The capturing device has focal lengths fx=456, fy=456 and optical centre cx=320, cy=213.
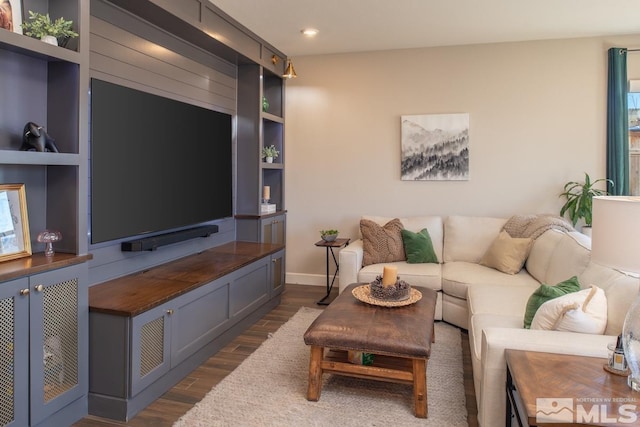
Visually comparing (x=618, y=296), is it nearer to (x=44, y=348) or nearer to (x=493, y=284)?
(x=493, y=284)

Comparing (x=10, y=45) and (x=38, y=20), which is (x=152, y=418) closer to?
(x=10, y=45)

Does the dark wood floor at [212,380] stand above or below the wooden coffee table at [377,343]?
below

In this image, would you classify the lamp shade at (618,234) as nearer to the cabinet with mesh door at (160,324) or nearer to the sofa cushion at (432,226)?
the cabinet with mesh door at (160,324)

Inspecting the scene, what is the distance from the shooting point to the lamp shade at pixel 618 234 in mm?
1512

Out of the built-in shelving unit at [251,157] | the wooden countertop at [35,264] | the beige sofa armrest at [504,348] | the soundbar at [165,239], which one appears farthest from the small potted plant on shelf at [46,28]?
the beige sofa armrest at [504,348]

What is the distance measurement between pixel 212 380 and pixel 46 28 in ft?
7.01

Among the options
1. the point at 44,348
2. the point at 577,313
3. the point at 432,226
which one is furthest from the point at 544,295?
the point at 44,348

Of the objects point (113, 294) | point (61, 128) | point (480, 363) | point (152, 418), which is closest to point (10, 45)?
point (61, 128)

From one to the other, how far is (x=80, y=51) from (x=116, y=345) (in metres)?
1.52

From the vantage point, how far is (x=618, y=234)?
1552mm

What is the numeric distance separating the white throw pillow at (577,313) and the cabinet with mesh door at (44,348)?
226cm

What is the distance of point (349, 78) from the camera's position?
201 inches

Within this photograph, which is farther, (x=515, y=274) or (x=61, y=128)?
(x=515, y=274)

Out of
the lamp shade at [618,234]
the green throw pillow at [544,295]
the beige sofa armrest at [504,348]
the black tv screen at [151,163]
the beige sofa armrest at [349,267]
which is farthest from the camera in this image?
the beige sofa armrest at [349,267]
